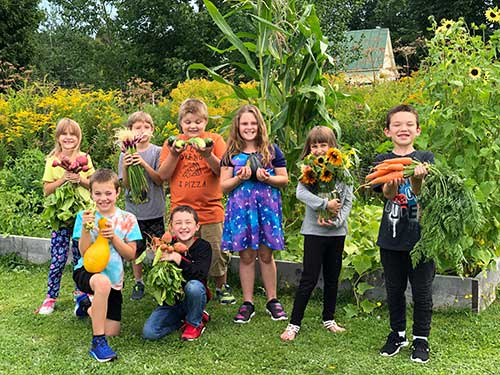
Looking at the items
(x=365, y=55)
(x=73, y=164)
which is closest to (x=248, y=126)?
(x=73, y=164)

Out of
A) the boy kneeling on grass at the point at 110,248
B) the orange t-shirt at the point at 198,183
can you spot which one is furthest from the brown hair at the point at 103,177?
the orange t-shirt at the point at 198,183

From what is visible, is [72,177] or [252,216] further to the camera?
[72,177]

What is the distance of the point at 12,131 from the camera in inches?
325

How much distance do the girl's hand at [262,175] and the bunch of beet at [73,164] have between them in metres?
1.35

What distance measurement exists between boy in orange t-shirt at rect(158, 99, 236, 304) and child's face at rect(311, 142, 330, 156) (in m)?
0.79

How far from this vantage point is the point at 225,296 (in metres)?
4.55

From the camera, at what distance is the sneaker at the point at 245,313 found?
412cm

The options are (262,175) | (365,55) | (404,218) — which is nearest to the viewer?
(404,218)

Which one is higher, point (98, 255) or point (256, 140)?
point (256, 140)

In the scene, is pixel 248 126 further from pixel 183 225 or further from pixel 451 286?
pixel 451 286

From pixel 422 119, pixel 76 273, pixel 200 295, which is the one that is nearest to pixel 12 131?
pixel 76 273

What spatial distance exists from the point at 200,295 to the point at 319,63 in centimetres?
245

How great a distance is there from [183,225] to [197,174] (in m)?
0.58

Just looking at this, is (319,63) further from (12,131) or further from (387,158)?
(12,131)
